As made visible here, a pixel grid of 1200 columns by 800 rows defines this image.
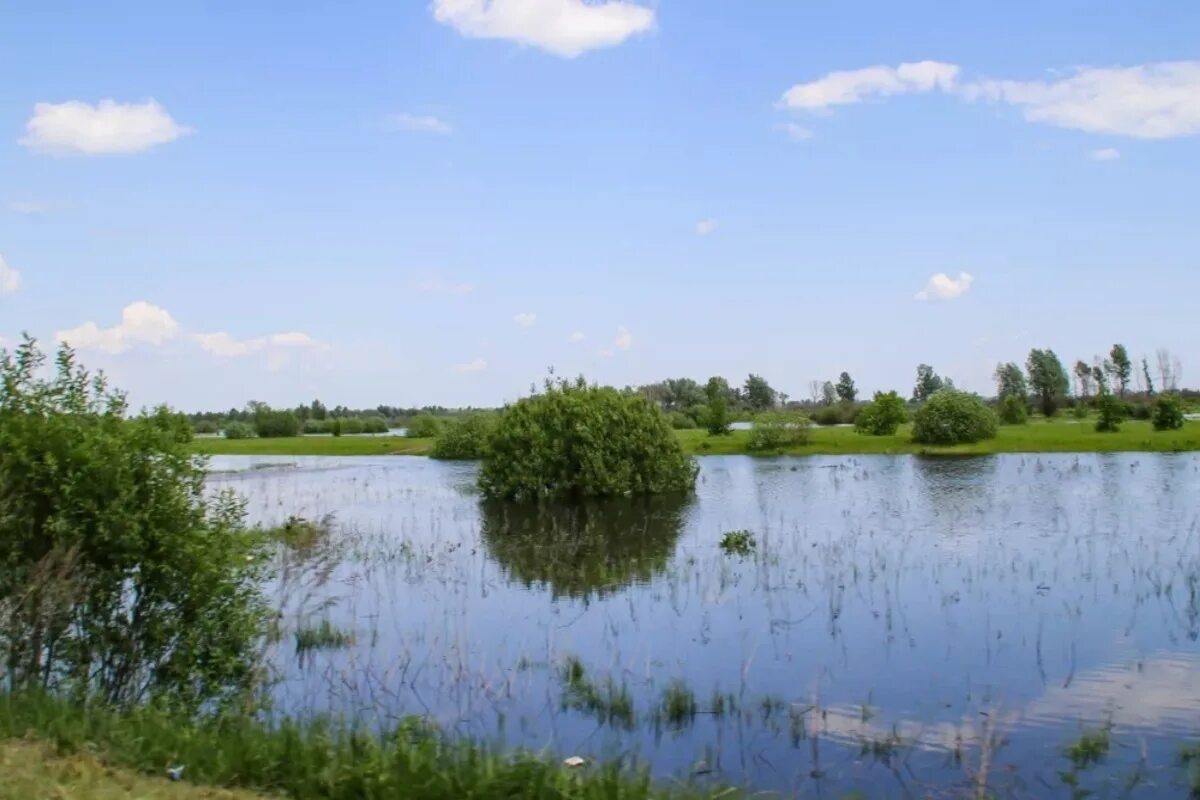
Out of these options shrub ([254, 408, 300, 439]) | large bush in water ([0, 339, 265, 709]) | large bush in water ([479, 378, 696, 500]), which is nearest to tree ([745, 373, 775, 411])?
shrub ([254, 408, 300, 439])

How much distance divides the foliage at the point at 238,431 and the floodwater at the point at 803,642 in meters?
87.6

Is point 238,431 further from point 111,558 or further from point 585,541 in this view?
point 111,558

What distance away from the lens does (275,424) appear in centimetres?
11556

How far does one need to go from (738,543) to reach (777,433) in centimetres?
3969

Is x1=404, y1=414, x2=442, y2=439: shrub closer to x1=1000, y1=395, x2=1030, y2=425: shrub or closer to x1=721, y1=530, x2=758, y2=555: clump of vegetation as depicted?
x1=1000, y1=395, x2=1030, y2=425: shrub

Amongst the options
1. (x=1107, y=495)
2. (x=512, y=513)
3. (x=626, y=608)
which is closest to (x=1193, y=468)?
(x=1107, y=495)

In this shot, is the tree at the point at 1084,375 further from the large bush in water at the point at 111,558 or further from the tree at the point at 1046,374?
the large bush in water at the point at 111,558

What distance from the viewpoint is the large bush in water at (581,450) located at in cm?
3881

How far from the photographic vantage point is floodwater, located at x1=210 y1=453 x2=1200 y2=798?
1061 cm

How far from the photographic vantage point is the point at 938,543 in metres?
23.8

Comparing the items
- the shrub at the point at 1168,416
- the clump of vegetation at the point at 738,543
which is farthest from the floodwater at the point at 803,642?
the shrub at the point at 1168,416

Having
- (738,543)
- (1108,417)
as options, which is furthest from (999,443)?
(738,543)

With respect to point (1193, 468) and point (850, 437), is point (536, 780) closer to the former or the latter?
point (1193, 468)

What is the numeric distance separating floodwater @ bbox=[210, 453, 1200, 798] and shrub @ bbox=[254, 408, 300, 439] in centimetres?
8903
